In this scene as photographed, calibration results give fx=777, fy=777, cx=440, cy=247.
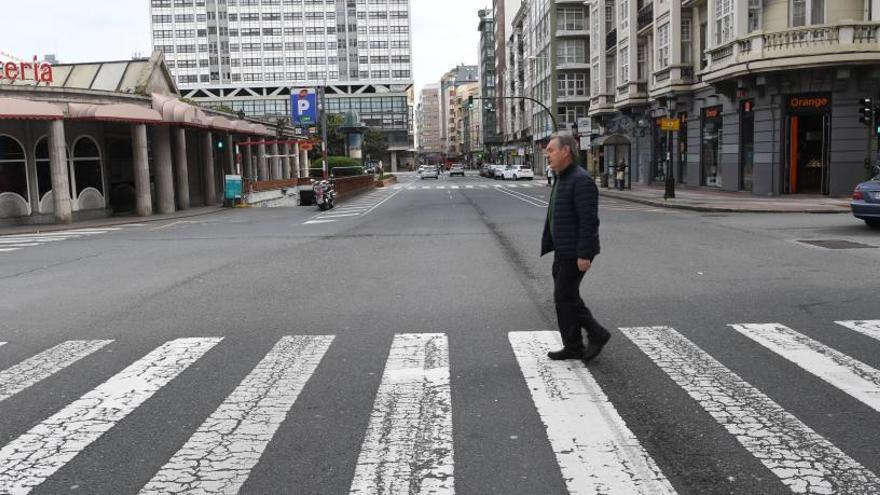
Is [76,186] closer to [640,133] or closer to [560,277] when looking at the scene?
[560,277]

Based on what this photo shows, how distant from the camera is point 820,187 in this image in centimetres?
2922

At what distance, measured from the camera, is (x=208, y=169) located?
37.7 m

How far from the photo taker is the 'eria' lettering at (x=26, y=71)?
24.9m

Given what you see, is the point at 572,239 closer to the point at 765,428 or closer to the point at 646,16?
the point at 765,428

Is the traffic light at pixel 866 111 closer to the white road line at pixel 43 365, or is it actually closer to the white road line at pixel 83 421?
the white road line at pixel 83 421

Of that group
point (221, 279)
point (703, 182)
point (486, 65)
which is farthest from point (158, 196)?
point (486, 65)

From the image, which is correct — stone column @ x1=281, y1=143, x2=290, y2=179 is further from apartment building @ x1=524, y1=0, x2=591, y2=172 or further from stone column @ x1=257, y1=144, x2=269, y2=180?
apartment building @ x1=524, y1=0, x2=591, y2=172

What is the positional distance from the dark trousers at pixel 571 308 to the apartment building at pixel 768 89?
80.2 feet

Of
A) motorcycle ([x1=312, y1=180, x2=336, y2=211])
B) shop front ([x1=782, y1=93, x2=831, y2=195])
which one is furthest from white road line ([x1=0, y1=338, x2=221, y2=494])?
shop front ([x1=782, y1=93, x2=831, y2=195])

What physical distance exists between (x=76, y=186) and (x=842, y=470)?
2933 cm

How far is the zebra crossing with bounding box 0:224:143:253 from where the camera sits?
62.5 ft

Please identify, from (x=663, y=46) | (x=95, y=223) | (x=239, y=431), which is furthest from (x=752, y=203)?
(x=239, y=431)

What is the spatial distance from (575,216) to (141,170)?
89.3 ft

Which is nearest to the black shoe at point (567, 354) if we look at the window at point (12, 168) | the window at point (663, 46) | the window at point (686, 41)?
the window at point (12, 168)
